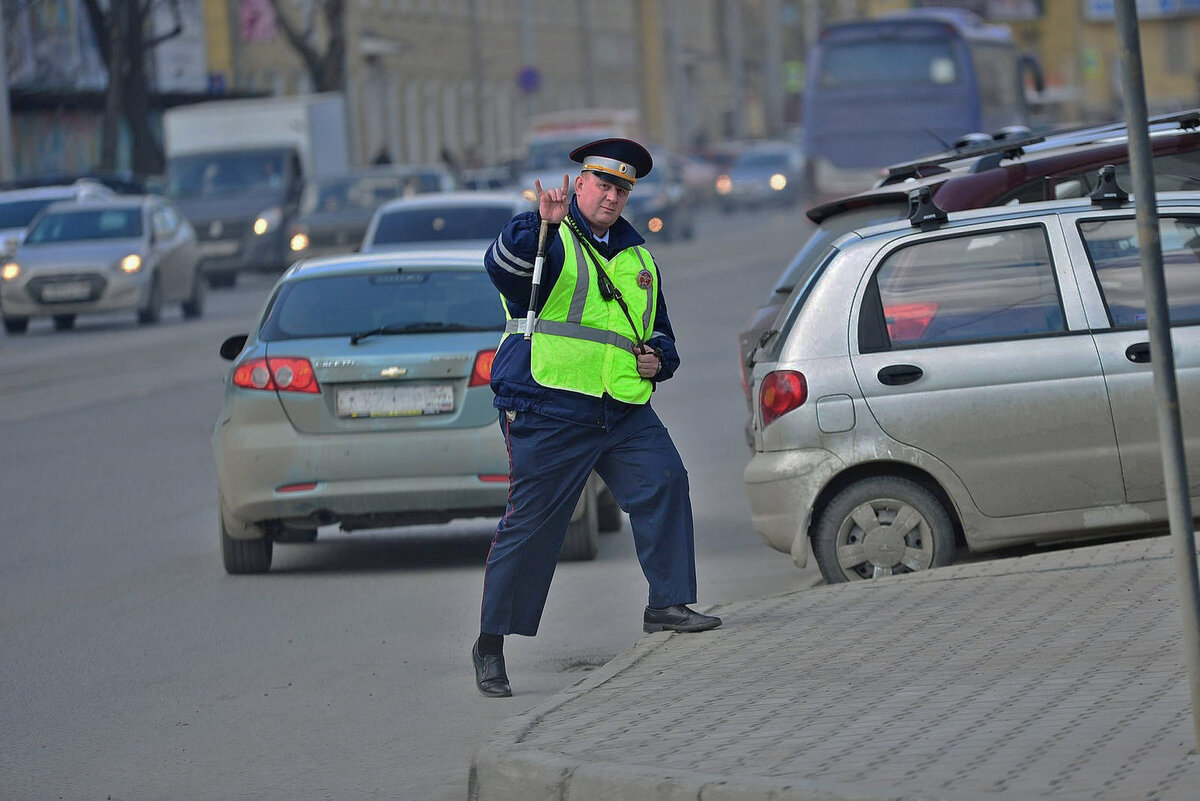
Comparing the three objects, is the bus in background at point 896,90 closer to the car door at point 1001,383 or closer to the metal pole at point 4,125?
the metal pole at point 4,125

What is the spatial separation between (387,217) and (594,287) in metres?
13.5

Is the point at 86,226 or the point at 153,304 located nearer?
the point at 153,304

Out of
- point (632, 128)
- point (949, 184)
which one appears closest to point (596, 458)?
point (949, 184)

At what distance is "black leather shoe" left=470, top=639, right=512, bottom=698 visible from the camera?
7219mm

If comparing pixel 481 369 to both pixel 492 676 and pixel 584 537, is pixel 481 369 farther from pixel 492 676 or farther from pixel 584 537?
pixel 492 676

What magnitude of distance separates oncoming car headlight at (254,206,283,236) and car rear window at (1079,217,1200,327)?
2810 centimetres

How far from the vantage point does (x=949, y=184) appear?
9.88 metres

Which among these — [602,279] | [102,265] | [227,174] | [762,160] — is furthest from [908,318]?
[762,160]

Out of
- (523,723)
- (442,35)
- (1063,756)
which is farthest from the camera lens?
(442,35)

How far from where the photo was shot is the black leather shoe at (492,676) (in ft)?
23.7

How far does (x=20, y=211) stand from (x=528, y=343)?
26575mm

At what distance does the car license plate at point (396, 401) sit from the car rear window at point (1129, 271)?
295 centimetres

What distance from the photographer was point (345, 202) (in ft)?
107

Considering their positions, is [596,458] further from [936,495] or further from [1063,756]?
[1063,756]
